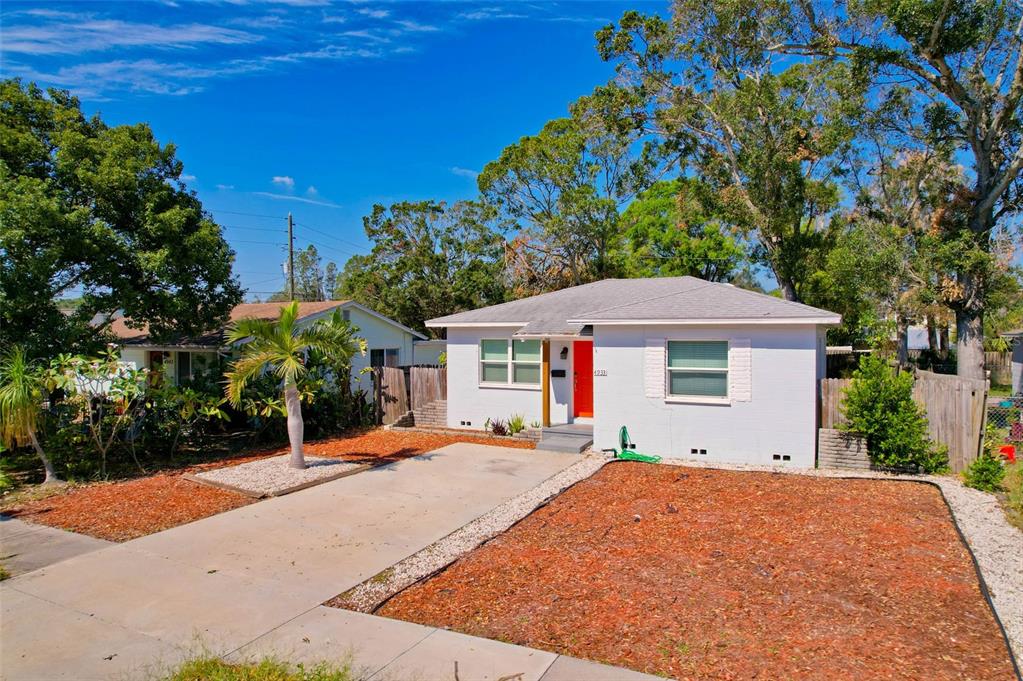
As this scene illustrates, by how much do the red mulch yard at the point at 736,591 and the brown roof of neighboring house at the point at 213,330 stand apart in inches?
450

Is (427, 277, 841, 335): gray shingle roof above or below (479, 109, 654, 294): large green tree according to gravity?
below

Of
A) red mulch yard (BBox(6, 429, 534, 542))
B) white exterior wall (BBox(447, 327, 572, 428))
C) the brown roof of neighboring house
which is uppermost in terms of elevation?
the brown roof of neighboring house

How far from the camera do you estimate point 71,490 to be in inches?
384

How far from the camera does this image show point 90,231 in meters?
11.8

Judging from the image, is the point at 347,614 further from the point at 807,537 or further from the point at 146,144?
the point at 146,144

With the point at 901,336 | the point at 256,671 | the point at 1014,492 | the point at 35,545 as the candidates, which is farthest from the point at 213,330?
the point at 901,336

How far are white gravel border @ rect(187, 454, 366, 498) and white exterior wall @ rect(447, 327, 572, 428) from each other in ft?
14.1

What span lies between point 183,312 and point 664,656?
13.3 meters

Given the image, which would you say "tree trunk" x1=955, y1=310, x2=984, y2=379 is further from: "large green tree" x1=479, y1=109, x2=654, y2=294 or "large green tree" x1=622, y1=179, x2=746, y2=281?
"large green tree" x1=479, y1=109, x2=654, y2=294

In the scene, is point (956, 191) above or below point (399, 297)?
above

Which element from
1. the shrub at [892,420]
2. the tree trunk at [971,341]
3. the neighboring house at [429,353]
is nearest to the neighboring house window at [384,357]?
the neighboring house at [429,353]

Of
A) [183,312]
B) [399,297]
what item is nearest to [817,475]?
[183,312]

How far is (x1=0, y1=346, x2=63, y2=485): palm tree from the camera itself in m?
9.19

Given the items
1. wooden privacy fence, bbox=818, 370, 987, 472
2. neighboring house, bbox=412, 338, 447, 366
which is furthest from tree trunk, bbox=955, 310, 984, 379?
neighboring house, bbox=412, 338, 447, 366
